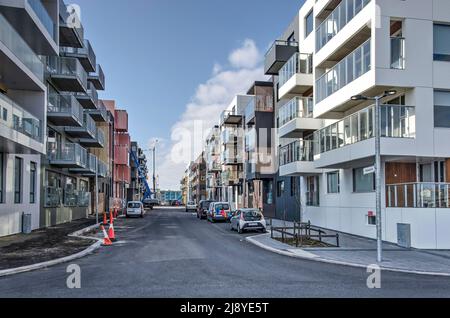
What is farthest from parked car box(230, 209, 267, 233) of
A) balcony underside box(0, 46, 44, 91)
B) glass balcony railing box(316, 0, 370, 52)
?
balcony underside box(0, 46, 44, 91)

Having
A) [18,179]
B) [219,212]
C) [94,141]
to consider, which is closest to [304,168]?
[219,212]

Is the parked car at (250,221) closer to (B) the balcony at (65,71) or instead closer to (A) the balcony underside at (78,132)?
(B) the balcony at (65,71)

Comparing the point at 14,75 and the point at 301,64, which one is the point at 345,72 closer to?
the point at 301,64

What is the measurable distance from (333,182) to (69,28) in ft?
62.1

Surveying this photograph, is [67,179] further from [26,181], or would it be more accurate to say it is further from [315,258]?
[315,258]

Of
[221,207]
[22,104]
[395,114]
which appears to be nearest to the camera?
[395,114]

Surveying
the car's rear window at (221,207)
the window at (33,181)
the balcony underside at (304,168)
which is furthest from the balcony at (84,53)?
the balcony underside at (304,168)

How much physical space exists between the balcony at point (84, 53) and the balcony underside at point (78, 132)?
18.6 feet

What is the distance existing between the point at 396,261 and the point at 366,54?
8.91 metres

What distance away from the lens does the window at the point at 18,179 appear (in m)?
21.6

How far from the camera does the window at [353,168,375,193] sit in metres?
20.3

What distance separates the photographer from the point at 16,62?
18.2 meters

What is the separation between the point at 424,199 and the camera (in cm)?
1681
